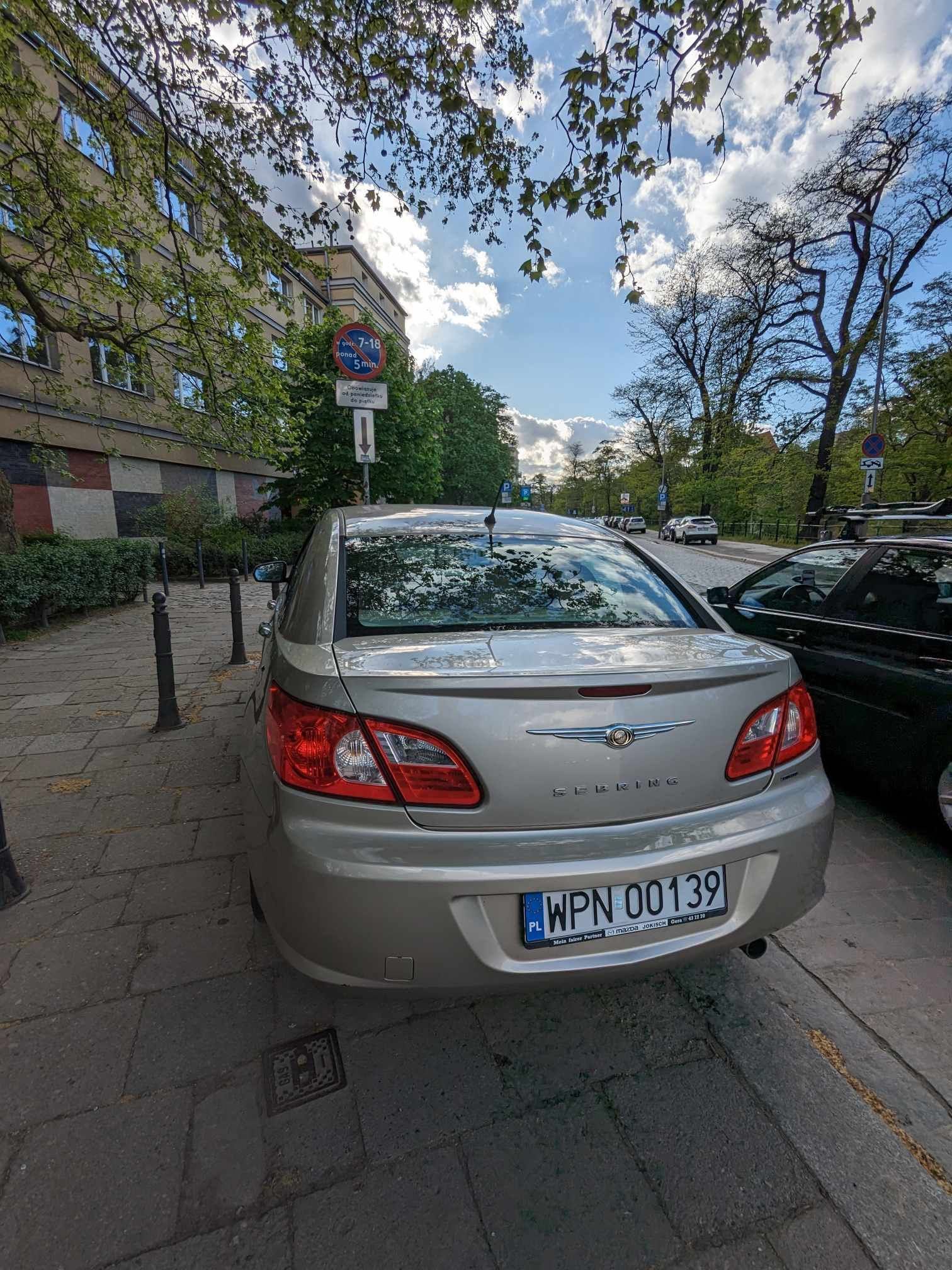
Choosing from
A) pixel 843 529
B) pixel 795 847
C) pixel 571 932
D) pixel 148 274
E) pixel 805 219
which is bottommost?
pixel 571 932

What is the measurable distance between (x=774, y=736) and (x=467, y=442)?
43666mm

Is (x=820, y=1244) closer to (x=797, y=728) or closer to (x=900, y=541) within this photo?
(x=797, y=728)

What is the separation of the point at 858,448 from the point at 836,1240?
25762 mm

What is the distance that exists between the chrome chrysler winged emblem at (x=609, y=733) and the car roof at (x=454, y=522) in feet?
4.15

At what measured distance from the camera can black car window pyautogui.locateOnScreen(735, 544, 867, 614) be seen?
3.68m

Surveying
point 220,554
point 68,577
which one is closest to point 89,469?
point 220,554

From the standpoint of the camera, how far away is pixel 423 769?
1.48 metres

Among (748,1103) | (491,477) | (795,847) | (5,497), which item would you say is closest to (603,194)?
(795,847)

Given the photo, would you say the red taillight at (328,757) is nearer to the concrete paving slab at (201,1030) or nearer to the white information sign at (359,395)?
the concrete paving slab at (201,1030)

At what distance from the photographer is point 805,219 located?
2164 centimetres

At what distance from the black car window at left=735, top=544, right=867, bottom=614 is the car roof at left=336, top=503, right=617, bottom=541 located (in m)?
1.78

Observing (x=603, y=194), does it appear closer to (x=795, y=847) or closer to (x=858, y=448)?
(x=795, y=847)

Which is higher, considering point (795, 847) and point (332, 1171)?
point (795, 847)

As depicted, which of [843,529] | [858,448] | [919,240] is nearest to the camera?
[843,529]
